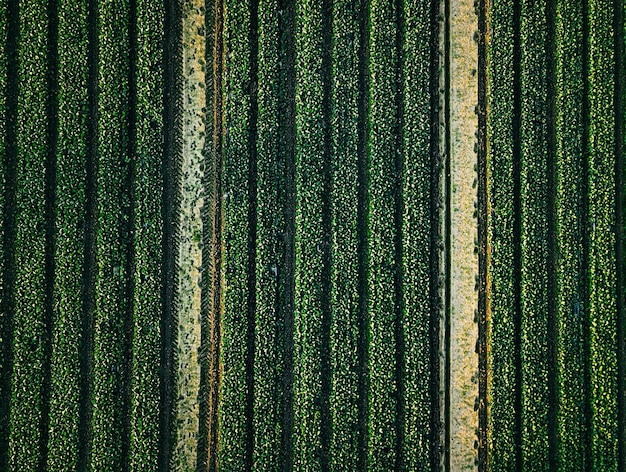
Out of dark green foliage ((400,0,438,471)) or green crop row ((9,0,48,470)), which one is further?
dark green foliage ((400,0,438,471))

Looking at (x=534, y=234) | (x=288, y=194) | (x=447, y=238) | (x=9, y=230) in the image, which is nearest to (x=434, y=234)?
(x=447, y=238)

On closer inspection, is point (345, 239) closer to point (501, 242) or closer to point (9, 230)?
point (501, 242)

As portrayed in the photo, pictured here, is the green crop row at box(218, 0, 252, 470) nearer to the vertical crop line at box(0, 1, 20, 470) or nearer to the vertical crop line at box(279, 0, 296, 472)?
the vertical crop line at box(279, 0, 296, 472)

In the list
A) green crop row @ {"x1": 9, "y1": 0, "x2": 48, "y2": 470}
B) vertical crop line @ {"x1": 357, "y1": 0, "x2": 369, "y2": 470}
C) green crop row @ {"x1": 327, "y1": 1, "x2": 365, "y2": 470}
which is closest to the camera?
green crop row @ {"x1": 9, "y1": 0, "x2": 48, "y2": 470}

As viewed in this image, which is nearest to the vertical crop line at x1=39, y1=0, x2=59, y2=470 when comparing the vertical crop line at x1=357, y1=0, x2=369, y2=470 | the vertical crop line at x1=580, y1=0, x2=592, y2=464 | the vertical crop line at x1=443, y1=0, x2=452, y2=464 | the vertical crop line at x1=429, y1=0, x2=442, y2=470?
the vertical crop line at x1=357, y1=0, x2=369, y2=470

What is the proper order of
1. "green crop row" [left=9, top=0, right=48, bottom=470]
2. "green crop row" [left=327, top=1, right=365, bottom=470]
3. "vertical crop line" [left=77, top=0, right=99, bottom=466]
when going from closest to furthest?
"green crop row" [left=9, top=0, right=48, bottom=470] < "vertical crop line" [left=77, top=0, right=99, bottom=466] < "green crop row" [left=327, top=1, right=365, bottom=470]

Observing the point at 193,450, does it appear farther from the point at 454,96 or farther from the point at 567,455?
the point at 454,96
